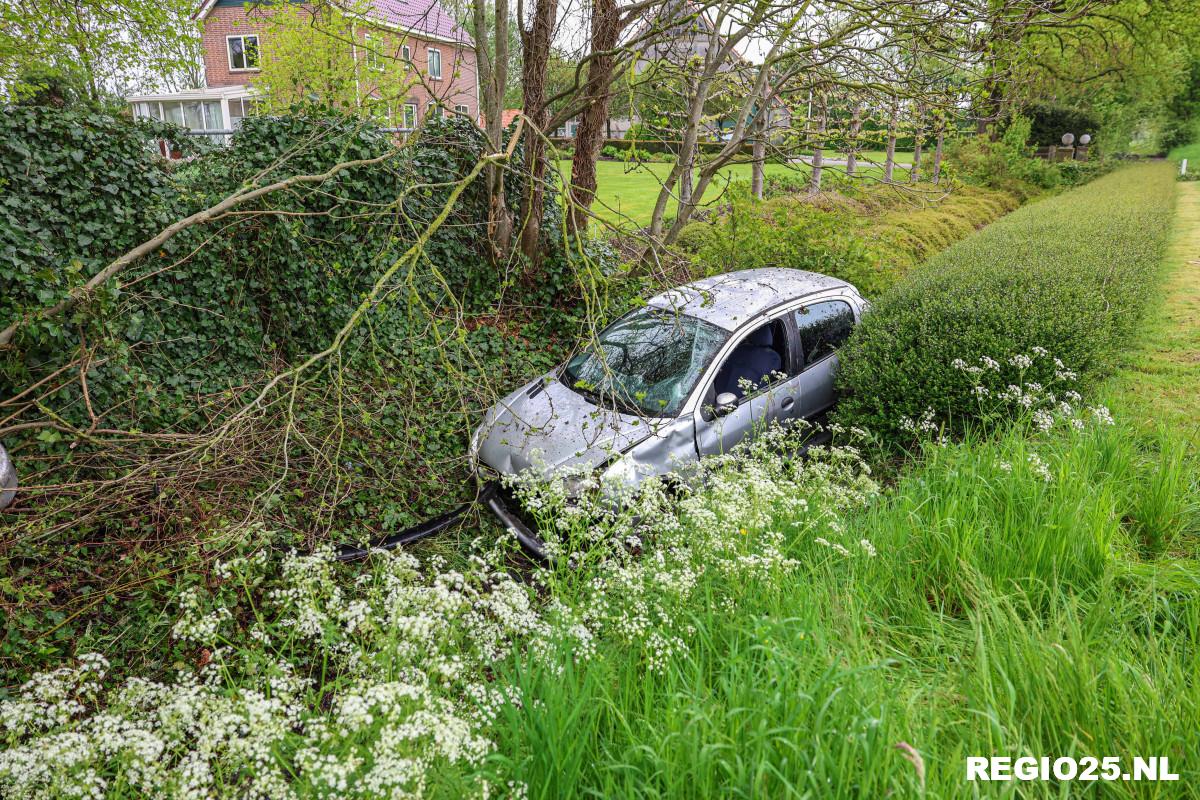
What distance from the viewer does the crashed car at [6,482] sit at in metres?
3.76

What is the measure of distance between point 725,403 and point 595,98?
3.70 meters

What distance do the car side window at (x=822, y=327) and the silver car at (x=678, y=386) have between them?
0.01 m

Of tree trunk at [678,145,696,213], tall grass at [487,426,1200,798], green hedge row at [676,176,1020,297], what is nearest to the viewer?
tall grass at [487,426,1200,798]

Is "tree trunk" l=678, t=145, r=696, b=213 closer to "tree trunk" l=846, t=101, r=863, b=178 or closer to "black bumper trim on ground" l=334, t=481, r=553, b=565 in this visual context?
"tree trunk" l=846, t=101, r=863, b=178

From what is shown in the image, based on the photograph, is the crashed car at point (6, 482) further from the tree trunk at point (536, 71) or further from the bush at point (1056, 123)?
the bush at point (1056, 123)

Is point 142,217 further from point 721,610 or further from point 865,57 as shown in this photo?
point 865,57

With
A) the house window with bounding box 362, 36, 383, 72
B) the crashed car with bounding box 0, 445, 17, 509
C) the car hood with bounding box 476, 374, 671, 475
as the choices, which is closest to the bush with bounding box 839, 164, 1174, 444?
the car hood with bounding box 476, 374, 671, 475

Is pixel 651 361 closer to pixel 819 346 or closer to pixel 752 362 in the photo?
pixel 752 362

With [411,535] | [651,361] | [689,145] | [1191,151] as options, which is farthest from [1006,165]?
[1191,151]

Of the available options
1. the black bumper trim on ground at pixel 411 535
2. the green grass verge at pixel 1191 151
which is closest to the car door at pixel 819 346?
the black bumper trim on ground at pixel 411 535

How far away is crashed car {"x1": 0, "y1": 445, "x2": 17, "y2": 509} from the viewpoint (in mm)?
3762

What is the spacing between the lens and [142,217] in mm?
5449

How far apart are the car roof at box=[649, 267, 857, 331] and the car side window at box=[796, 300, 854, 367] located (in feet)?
0.59

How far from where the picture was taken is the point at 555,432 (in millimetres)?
5258
